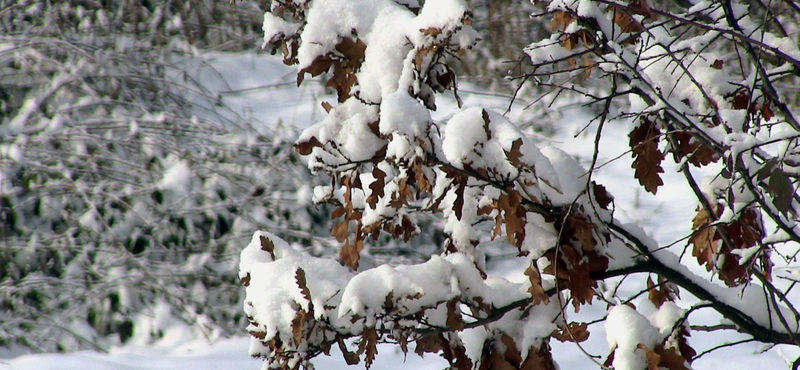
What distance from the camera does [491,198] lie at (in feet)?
4.97

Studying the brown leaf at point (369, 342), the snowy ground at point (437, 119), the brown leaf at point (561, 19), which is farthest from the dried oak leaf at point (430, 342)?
the snowy ground at point (437, 119)

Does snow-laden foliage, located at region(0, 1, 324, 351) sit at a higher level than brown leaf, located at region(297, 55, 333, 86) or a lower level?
lower

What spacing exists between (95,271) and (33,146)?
0.85m

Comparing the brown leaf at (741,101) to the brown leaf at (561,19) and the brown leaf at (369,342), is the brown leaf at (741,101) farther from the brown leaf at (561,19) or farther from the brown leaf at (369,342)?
the brown leaf at (369,342)

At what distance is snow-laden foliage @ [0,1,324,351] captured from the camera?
13.5 feet

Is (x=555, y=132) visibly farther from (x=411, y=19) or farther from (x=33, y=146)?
(x=411, y=19)

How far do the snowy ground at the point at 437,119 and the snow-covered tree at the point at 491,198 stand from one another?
4.20 feet

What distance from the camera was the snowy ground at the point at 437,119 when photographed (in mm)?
3365

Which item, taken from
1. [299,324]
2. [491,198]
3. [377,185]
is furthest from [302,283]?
[491,198]

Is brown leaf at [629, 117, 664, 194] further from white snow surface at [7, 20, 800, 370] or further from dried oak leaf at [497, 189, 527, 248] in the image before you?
dried oak leaf at [497, 189, 527, 248]

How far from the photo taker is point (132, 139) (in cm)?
446

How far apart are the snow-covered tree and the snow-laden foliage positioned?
2.54 m

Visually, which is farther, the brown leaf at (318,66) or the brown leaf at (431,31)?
the brown leaf at (318,66)

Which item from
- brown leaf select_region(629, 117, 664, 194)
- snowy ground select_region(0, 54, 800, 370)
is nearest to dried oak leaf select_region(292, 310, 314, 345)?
brown leaf select_region(629, 117, 664, 194)
